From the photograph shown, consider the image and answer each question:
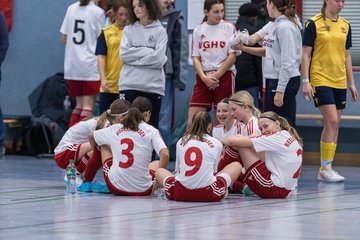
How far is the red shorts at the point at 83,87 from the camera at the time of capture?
47.0ft

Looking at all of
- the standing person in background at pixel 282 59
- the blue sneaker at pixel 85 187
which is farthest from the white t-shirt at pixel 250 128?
the blue sneaker at pixel 85 187

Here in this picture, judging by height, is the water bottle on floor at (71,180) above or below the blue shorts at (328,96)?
below

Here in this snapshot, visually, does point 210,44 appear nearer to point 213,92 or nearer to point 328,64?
point 213,92

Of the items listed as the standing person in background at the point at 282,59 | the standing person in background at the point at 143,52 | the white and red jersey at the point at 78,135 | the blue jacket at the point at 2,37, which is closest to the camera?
the white and red jersey at the point at 78,135

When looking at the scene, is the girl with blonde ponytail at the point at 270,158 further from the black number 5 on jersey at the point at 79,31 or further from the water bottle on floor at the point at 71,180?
the black number 5 on jersey at the point at 79,31

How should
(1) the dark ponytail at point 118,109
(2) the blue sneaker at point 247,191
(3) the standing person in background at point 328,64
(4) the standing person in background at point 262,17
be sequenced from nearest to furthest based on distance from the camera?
(1) the dark ponytail at point 118,109 → (2) the blue sneaker at point 247,191 → (3) the standing person in background at point 328,64 → (4) the standing person in background at point 262,17

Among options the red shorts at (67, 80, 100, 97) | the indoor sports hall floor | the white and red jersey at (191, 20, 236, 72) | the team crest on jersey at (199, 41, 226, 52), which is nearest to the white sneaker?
the indoor sports hall floor

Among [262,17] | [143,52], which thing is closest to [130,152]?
[143,52]

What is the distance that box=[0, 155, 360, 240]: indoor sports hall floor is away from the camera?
741 cm

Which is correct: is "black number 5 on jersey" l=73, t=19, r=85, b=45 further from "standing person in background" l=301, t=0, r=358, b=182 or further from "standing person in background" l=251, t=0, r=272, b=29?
"standing person in background" l=301, t=0, r=358, b=182

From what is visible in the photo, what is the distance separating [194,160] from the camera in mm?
9375

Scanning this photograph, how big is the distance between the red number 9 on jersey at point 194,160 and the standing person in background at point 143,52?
228 centimetres

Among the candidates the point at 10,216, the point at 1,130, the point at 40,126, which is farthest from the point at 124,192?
the point at 40,126

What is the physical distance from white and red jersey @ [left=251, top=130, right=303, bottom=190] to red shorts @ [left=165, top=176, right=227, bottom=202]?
0.51 meters
